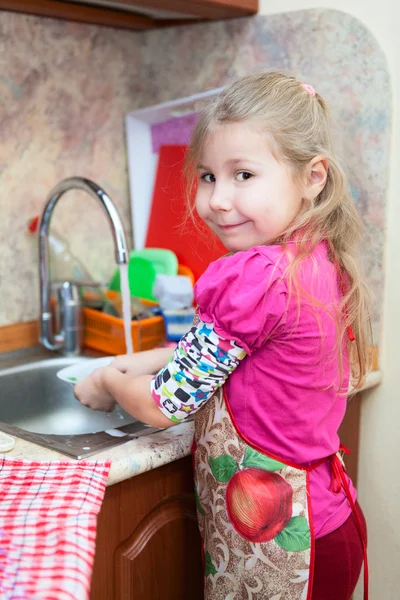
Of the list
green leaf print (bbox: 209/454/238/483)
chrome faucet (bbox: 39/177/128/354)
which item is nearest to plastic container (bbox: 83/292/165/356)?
chrome faucet (bbox: 39/177/128/354)

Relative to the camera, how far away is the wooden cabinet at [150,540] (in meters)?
0.95

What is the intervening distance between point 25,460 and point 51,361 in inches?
21.2

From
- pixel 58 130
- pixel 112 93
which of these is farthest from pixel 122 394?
pixel 112 93

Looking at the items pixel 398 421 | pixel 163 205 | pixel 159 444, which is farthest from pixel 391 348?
pixel 163 205

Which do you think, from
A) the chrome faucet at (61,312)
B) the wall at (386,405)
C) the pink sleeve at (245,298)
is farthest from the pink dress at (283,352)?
the chrome faucet at (61,312)

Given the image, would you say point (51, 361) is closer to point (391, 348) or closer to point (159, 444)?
point (159, 444)

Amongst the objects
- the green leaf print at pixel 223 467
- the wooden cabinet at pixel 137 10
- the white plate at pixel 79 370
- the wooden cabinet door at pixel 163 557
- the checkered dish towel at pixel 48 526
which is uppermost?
the wooden cabinet at pixel 137 10

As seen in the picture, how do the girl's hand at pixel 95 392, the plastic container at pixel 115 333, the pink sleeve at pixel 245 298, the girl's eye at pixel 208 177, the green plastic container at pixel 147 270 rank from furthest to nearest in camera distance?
the green plastic container at pixel 147 270
the plastic container at pixel 115 333
the girl's hand at pixel 95 392
the girl's eye at pixel 208 177
the pink sleeve at pixel 245 298

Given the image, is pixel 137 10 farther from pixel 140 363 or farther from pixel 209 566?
pixel 209 566

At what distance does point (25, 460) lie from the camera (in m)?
0.91

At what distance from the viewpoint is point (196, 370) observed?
33.9 inches

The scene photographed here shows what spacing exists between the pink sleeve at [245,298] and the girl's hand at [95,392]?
26cm

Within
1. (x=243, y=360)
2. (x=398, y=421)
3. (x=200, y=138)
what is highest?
(x=200, y=138)

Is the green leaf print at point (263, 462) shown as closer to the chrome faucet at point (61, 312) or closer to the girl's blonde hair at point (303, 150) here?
the girl's blonde hair at point (303, 150)
